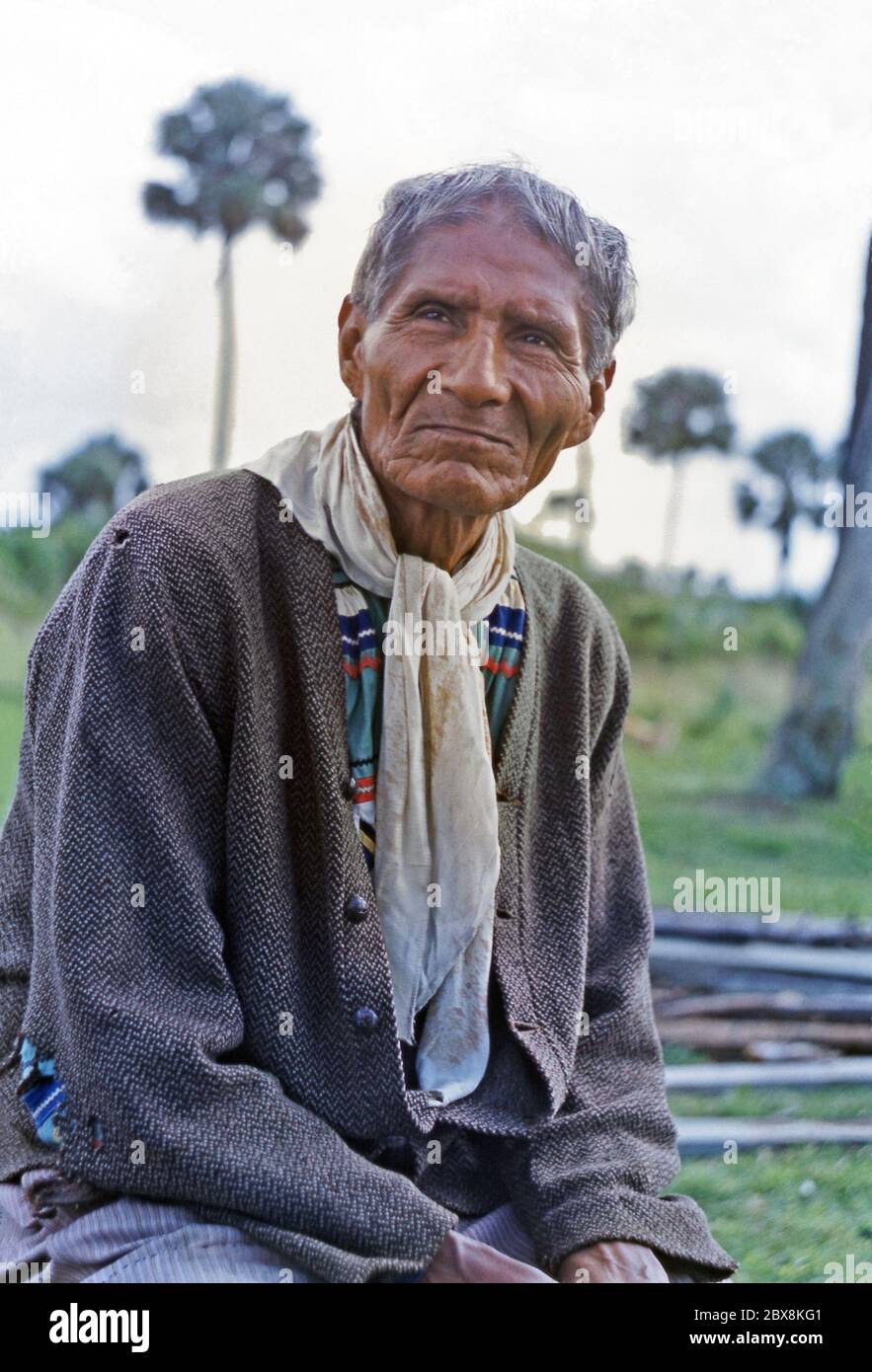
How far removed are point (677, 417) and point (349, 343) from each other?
5.91 metres

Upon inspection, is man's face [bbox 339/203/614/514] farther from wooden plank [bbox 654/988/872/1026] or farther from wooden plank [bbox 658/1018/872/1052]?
wooden plank [bbox 654/988/872/1026]

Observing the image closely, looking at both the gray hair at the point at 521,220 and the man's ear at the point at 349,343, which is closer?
the gray hair at the point at 521,220

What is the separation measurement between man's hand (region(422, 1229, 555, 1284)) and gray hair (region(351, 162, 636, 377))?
1232mm

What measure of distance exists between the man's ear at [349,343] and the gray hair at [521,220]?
0.02m

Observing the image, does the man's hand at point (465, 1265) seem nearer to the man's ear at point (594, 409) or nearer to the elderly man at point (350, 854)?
the elderly man at point (350, 854)

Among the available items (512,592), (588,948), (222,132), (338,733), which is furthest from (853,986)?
(222,132)

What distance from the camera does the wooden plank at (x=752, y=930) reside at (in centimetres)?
479

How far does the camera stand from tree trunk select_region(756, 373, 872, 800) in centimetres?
830

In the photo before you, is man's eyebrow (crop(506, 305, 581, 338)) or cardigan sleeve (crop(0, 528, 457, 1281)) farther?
man's eyebrow (crop(506, 305, 581, 338))

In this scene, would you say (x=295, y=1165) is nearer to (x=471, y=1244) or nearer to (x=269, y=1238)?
(x=269, y=1238)

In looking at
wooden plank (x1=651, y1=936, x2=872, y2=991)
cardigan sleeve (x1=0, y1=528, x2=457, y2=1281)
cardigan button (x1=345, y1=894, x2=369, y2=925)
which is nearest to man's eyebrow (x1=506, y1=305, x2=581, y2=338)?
cardigan sleeve (x1=0, y1=528, x2=457, y2=1281)

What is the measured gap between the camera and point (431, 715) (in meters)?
2.14
